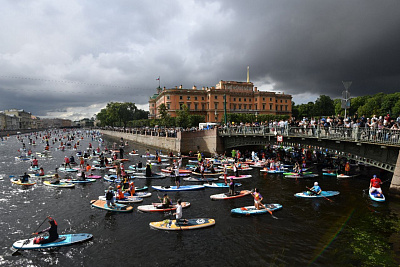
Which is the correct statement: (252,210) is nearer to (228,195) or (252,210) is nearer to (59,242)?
(228,195)

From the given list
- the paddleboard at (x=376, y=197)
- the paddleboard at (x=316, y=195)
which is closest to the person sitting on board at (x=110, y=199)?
the paddleboard at (x=316, y=195)

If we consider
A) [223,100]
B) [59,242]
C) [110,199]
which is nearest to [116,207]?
[110,199]

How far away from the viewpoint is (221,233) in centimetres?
1577

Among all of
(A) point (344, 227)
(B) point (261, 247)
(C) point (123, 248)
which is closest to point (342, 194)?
(A) point (344, 227)

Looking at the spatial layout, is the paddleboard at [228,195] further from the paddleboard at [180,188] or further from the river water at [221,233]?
the paddleboard at [180,188]

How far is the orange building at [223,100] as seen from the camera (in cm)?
10697

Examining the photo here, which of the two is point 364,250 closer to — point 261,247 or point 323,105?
point 261,247

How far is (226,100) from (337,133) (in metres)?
91.4

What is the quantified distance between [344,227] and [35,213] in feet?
77.9

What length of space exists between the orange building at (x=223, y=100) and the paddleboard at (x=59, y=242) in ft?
294

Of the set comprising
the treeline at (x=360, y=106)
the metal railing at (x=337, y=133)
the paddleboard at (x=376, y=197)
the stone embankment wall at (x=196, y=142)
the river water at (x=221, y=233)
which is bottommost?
the river water at (x=221, y=233)

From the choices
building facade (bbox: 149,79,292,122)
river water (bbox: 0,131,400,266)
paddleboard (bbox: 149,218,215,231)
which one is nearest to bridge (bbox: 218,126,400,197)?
river water (bbox: 0,131,400,266)

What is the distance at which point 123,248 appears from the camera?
14.0 metres

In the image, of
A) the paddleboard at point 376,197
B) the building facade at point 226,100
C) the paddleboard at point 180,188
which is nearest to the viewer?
the paddleboard at point 376,197
